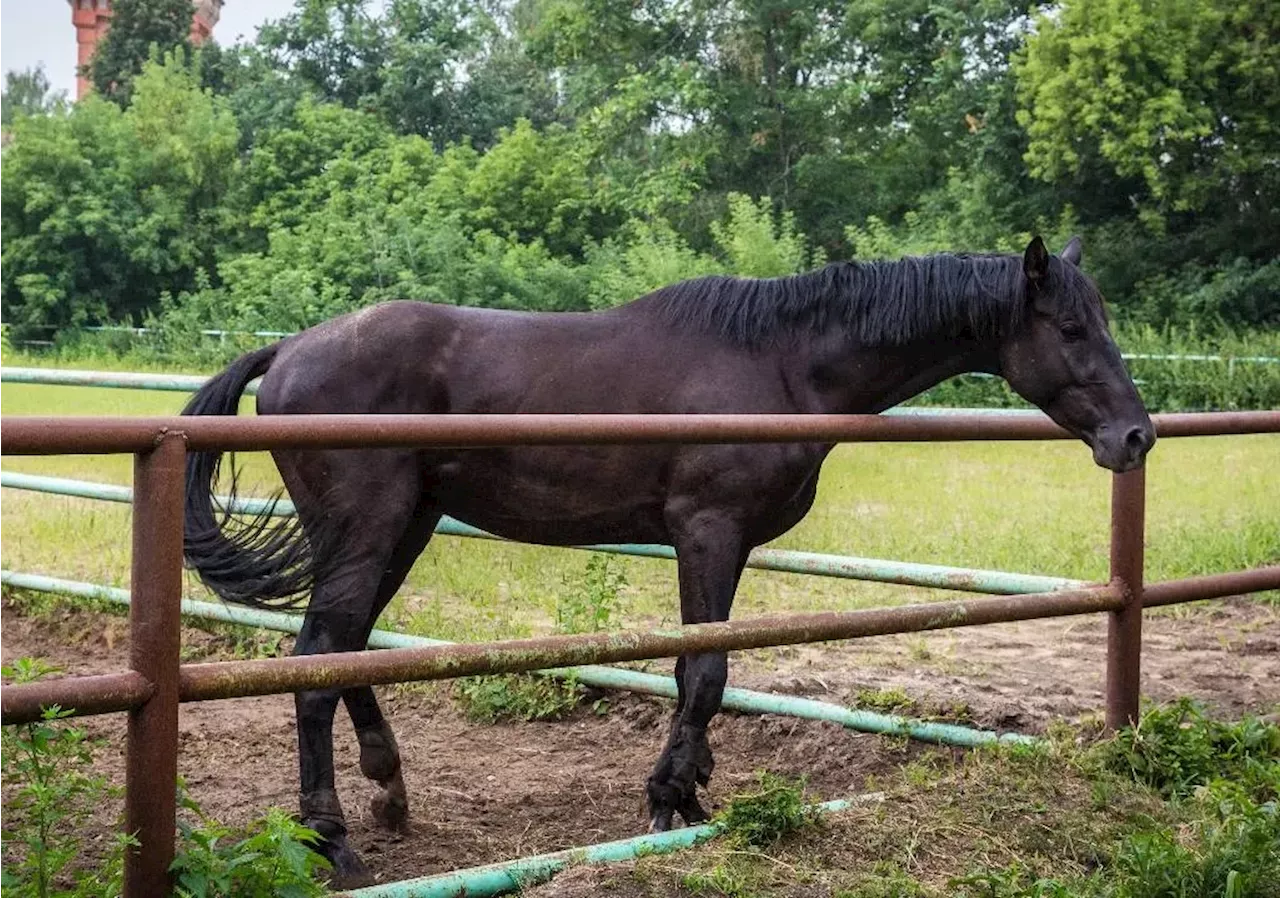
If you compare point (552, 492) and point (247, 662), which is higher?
point (552, 492)

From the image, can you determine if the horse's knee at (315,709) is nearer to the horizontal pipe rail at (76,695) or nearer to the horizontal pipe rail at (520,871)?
the horizontal pipe rail at (520,871)

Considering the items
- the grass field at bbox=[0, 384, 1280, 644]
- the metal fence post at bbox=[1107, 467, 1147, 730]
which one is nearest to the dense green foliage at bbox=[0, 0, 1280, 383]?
the grass field at bbox=[0, 384, 1280, 644]

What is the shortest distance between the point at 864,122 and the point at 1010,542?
911 inches

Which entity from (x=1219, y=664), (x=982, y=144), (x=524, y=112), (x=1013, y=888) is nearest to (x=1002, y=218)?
(x=982, y=144)

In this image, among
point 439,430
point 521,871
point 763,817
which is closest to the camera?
point 439,430

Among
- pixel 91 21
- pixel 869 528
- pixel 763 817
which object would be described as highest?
pixel 91 21

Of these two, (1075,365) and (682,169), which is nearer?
(1075,365)

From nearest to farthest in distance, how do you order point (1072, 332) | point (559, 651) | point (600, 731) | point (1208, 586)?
point (559, 651) < point (1072, 332) < point (1208, 586) < point (600, 731)

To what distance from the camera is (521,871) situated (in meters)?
2.69

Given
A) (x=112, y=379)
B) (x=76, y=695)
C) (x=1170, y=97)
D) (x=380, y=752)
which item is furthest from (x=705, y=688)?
(x=1170, y=97)

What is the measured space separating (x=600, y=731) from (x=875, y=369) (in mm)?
1713

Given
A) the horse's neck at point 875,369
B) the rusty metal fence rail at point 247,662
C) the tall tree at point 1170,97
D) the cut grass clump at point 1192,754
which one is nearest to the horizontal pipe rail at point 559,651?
the rusty metal fence rail at point 247,662

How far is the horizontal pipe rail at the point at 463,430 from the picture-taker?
2.06 meters

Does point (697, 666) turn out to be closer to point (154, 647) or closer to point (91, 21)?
point (154, 647)
